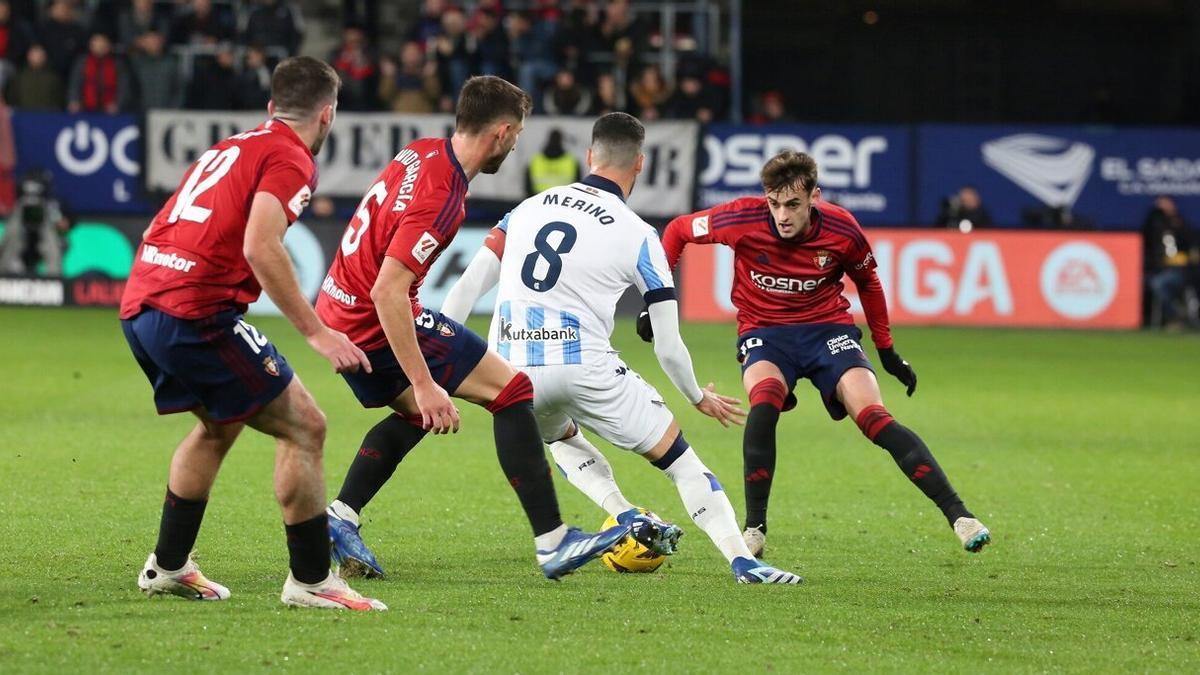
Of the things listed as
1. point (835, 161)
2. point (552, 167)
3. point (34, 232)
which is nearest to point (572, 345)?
point (552, 167)

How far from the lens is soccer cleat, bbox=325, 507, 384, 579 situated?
6672 millimetres

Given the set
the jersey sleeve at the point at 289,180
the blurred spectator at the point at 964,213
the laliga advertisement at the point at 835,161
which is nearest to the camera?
the jersey sleeve at the point at 289,180

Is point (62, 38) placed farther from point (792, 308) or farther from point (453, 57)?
point (792, 308)

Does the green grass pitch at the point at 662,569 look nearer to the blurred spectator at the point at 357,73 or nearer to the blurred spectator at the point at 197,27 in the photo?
the blurred spectator at the point at 357,73

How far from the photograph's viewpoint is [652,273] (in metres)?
6.85

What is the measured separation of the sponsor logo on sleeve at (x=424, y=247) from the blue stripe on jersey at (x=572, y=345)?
0.85m

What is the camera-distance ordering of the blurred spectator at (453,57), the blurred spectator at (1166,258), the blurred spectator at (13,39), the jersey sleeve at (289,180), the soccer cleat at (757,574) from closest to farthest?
1. the jersey sleeve at (289,180)
2. the soccer cleat at (757,574)
3. the blurred spectator at (1166,258)
4. the blurred spectator at (13,39)
5. the blurred spectator at (453,57)

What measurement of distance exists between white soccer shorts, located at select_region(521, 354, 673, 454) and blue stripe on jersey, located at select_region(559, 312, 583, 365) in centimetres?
3

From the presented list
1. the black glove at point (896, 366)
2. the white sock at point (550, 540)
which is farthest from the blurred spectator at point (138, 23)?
the white sock at point (550, 540)

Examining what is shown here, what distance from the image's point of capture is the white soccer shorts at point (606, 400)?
22.4 feet

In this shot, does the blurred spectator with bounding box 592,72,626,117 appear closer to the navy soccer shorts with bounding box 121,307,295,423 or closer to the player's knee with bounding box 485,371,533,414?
the player's knee with bounding box 485,371,533,414

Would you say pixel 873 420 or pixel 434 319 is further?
pixel 873 420

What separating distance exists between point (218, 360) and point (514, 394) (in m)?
1.25

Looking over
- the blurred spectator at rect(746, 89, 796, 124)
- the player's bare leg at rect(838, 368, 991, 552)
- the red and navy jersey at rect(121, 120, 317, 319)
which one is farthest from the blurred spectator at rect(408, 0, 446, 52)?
the red and navy jersey at rect(121, 120, 317, 319)
